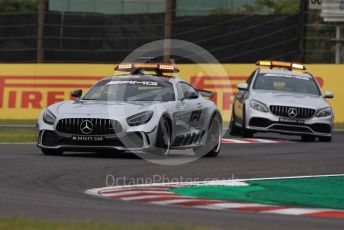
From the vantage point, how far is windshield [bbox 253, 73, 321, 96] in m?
23.7

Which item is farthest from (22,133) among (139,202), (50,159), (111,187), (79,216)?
(79,216)

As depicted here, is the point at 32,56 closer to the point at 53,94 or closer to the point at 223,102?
the point at 53,94

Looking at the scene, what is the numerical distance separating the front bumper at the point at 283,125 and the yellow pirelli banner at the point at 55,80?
24.7 ft

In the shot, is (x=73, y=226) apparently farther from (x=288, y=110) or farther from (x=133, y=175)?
(x=288, y=110)

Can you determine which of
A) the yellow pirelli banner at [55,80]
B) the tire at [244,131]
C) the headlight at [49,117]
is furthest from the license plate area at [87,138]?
the yellow pirelli banner at [55,80]

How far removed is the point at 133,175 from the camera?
13672 millimetres

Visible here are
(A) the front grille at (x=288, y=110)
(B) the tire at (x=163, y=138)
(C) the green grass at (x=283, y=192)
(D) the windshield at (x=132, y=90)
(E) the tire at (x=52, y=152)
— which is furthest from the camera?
(A) the front grille at (x=288, y=110)

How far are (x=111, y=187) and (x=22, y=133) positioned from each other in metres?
12.7

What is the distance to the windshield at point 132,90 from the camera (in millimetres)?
16859

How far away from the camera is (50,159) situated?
610 inches

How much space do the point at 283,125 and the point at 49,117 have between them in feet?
24.8

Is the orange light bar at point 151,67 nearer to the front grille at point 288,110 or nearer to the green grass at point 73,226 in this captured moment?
→ the front grille at point 288,110

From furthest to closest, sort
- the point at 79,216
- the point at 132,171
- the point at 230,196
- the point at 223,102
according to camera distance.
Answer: the point at 223,102 < the point at 132,171 < the point at 230,196 < the point at 79,216

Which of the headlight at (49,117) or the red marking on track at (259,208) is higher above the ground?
the headlight at (49,117)
